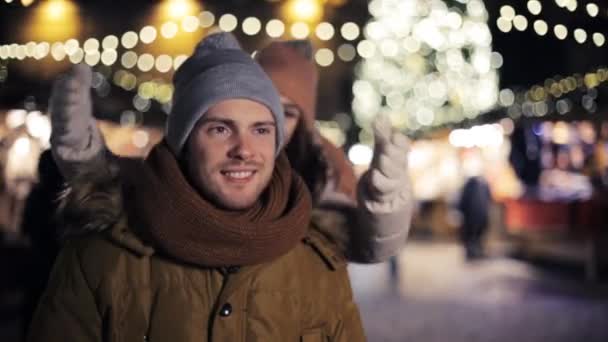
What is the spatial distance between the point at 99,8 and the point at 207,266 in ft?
11.9

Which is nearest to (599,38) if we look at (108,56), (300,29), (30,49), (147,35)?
(300,29)

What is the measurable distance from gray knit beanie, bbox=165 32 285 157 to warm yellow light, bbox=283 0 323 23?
11.7 ft

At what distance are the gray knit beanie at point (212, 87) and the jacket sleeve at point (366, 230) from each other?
0.31 metres

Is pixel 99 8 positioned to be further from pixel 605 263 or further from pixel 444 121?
pixel 444 121

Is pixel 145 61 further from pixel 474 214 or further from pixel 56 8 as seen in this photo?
pixel 474 214

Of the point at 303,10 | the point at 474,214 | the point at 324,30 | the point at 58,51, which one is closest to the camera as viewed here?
the point at 303,10

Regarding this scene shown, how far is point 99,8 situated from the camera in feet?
16.8

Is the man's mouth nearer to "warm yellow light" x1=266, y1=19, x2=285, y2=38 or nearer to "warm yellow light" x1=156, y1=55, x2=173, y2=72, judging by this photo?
"warm yellow light" x1=266, y1=19, x2=285, y2=38

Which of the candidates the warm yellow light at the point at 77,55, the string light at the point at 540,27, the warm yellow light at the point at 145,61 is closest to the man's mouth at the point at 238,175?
the string light at the point at 540,27

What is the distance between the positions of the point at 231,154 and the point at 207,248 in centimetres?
27

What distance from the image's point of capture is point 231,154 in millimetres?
2010

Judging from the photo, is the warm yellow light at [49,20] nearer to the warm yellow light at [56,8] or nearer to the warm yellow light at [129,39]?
the warm yellow light at [56,8]

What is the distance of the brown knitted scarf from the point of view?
1.97 m

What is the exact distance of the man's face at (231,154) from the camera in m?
2.02
